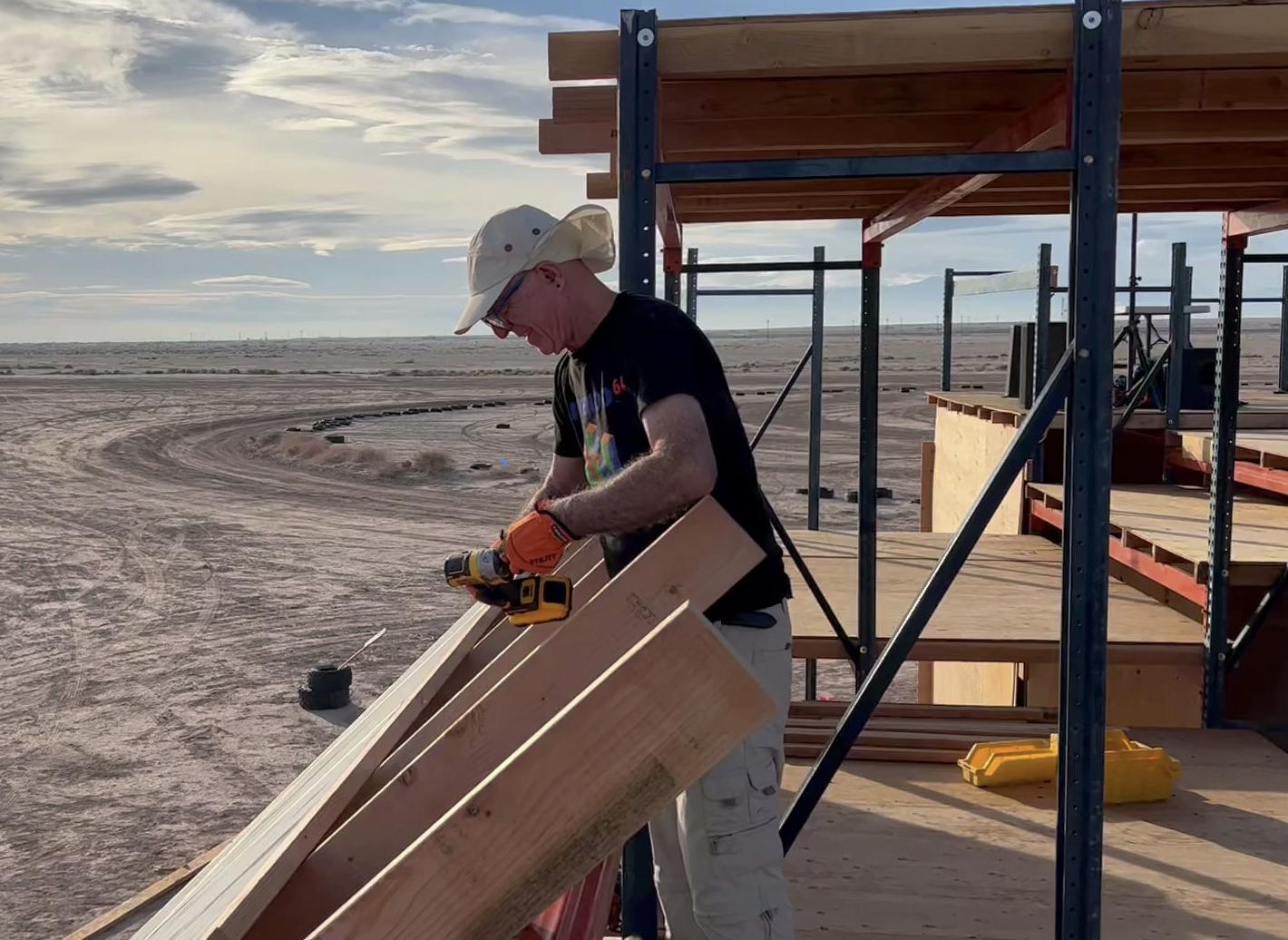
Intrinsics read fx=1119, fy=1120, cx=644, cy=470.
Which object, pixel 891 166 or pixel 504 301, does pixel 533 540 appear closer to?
pixel 504 301

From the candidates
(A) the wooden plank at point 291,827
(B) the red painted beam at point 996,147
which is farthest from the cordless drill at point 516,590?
(B) the red painted beam at point 996,147

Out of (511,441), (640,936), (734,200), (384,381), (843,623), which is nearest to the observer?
(640,936)

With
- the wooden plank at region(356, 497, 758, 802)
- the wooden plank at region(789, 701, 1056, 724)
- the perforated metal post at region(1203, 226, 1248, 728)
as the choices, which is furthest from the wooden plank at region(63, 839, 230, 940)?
the perforated metal post at region(1203, 226, 1248, 728)

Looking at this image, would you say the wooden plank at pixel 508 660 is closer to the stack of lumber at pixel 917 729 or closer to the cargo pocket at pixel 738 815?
the cargo pocket at pixel 738 815

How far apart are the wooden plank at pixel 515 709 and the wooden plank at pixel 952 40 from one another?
1.73 metres

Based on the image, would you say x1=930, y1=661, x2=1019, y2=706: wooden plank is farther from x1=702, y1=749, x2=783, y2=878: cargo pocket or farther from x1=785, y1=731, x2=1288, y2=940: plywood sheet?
x1=702, y1=749, x2=783, y2=878: cargo pocket

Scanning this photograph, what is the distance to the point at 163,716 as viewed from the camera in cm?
1096

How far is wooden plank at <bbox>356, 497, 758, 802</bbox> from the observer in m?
2.45

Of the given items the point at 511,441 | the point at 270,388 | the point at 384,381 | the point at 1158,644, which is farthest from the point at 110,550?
the point at 384,381

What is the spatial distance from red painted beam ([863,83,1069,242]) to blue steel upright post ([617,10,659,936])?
4.05ft

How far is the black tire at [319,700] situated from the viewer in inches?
438

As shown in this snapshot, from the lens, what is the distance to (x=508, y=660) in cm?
304

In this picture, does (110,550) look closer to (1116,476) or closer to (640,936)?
(1116,476)

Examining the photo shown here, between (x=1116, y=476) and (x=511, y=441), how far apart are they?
2146 centimetres
